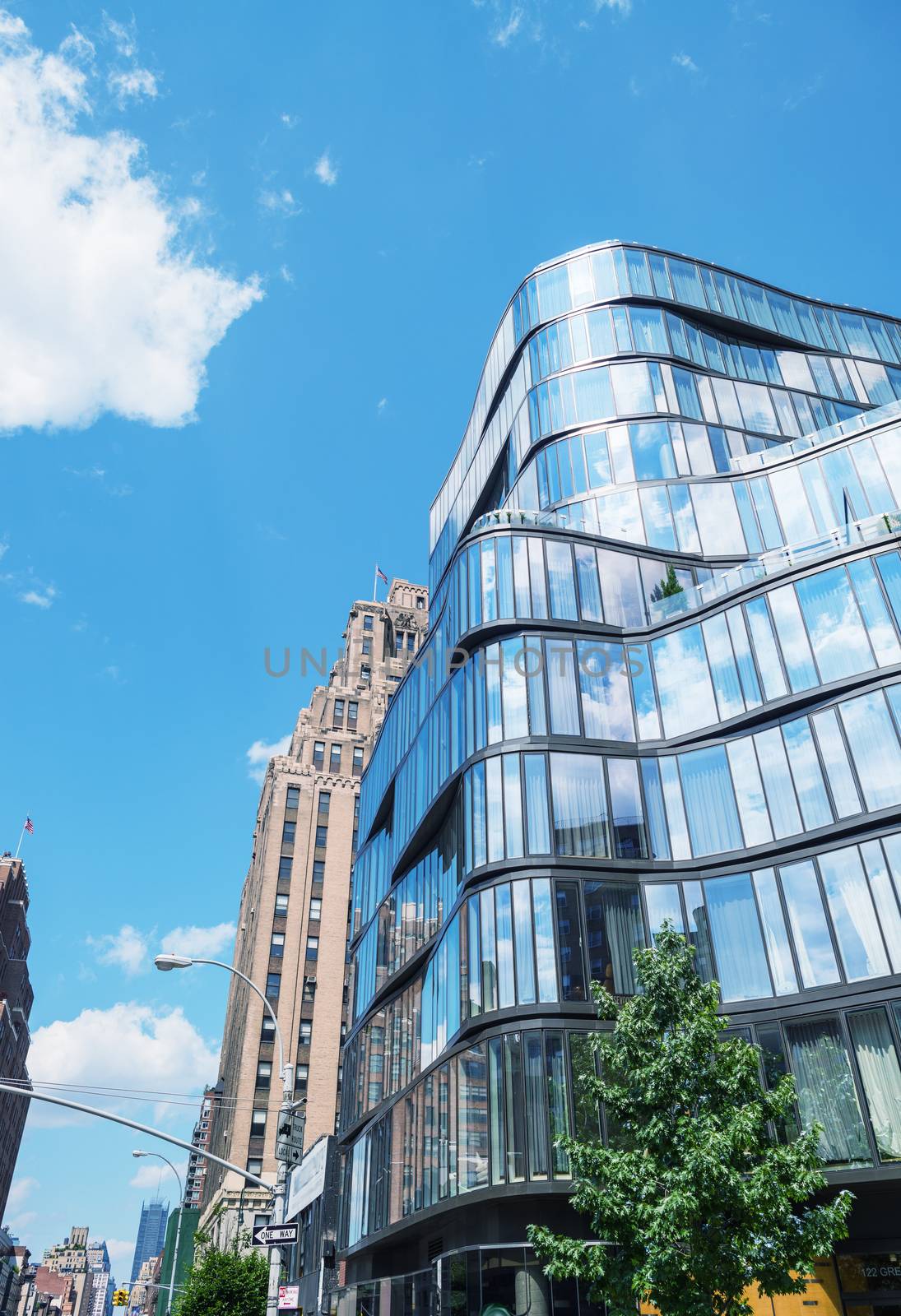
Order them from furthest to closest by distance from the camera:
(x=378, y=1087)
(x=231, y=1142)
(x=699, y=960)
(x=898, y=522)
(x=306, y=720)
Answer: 1. (x=306, y=720)
2. (x=231, y=1142)
3. (x=378, y=1087)
4. (x=898, y=522)
5. (x=699, y=960)

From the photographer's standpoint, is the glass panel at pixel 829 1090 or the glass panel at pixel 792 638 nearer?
the glass panel at pixel 829 1090

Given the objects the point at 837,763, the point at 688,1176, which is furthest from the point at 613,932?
the point at 688,1176

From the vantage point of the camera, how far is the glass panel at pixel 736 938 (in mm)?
24266

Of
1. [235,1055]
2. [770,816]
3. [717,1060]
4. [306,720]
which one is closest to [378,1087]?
[770,816]

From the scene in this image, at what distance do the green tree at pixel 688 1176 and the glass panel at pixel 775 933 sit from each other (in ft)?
17.3

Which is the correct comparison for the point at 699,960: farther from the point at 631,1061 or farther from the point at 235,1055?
the point at 235,1055

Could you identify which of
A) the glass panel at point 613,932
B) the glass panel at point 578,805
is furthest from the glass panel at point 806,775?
the glass panel at point 578,805

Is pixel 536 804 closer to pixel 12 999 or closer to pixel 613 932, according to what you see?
pixel 613 932

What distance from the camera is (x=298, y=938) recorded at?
77.6 m

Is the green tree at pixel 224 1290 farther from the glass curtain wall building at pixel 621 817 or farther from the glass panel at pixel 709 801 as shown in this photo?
the glass panel at pixel 709 801

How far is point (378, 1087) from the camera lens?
36062mm

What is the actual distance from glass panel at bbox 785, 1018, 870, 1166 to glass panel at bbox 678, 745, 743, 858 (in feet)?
16.8

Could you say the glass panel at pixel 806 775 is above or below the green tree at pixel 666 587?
below

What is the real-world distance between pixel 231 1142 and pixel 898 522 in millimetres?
63217
